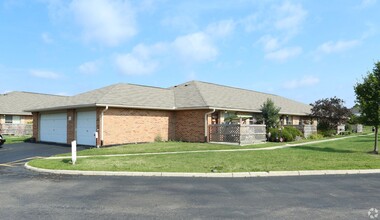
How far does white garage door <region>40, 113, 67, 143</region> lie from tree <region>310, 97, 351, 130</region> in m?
25.1

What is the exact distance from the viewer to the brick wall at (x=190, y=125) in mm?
23547

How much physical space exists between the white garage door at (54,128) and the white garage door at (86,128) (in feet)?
6.75

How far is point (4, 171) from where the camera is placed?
39.4ft

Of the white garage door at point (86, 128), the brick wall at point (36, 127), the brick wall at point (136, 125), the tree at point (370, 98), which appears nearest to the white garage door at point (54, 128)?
the brick wall at point (36, 127)

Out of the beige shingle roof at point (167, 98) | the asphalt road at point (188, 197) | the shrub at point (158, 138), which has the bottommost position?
the asphalt road at point (188, 197)

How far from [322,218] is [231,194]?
2420 millimetres

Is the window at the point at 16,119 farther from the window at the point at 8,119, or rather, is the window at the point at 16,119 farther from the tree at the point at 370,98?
the tree at the point at 370,98

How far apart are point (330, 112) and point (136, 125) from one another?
70.6ft

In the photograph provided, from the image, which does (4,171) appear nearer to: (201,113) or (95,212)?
(95,212)

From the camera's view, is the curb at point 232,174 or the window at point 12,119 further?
the window at point 12,119

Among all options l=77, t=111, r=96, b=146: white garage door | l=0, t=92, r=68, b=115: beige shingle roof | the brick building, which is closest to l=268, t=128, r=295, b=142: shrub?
the brick building

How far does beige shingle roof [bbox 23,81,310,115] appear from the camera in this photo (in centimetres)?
2225

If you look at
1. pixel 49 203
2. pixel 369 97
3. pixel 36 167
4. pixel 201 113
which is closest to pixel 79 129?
pixel 201 113

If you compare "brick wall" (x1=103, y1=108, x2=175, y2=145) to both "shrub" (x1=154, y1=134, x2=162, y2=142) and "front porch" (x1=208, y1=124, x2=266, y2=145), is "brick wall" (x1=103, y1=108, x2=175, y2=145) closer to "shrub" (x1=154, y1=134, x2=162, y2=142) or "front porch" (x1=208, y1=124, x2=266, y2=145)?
"shrub" (x1=154, y1=134, x2=162, y2=142)
